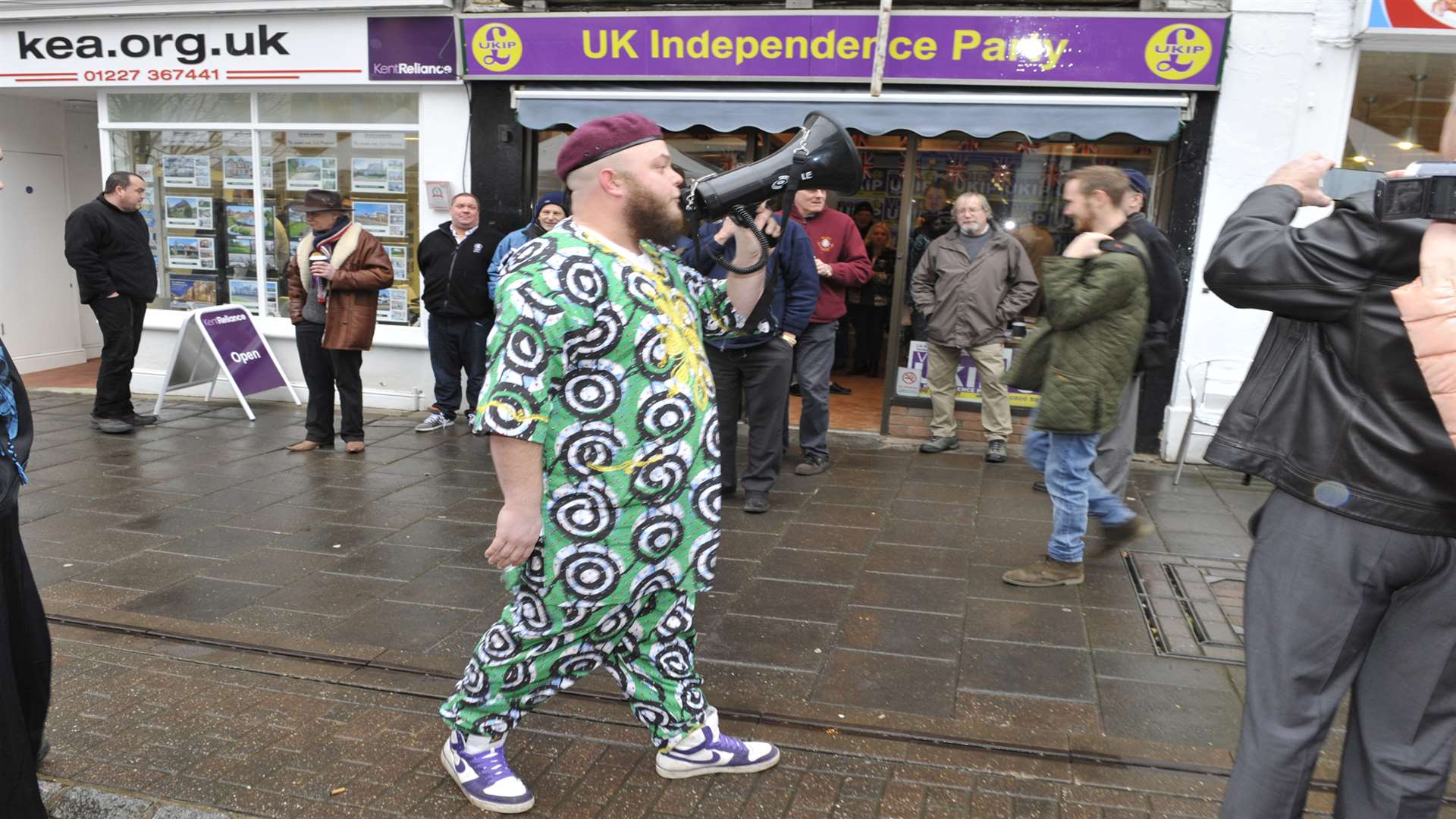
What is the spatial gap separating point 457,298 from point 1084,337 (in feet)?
16.0

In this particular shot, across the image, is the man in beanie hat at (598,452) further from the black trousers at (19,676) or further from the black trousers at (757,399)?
the black trousers at (757,399)

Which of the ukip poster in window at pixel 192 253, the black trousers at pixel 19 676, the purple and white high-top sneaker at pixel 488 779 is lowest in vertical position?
the purple and white high-top sneaker at pixel 488 779

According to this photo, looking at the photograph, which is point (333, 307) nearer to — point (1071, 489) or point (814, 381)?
point (814, 381)

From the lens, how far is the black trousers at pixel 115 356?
784 centimetres

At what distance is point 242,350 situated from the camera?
8617 mm

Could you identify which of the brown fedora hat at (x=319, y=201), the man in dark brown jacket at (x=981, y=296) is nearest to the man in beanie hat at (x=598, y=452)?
the man in dark brown jacket at (x=981, y=296)

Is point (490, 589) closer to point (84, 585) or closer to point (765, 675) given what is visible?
point (765, 675)

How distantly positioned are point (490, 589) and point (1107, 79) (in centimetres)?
542

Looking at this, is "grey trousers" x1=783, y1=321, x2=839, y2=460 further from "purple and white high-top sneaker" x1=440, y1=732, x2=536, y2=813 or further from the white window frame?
"purple and white high-top sneaker" x1=440, y1=732, x2=536, y2=813

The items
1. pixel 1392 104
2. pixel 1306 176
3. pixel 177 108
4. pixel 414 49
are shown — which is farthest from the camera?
pixel 177 108

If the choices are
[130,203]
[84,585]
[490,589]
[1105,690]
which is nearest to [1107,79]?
[1105,690]

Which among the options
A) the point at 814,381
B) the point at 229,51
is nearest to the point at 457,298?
the point at 814,381

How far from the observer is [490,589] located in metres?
4.62

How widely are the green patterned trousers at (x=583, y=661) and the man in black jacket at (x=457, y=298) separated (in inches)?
197
